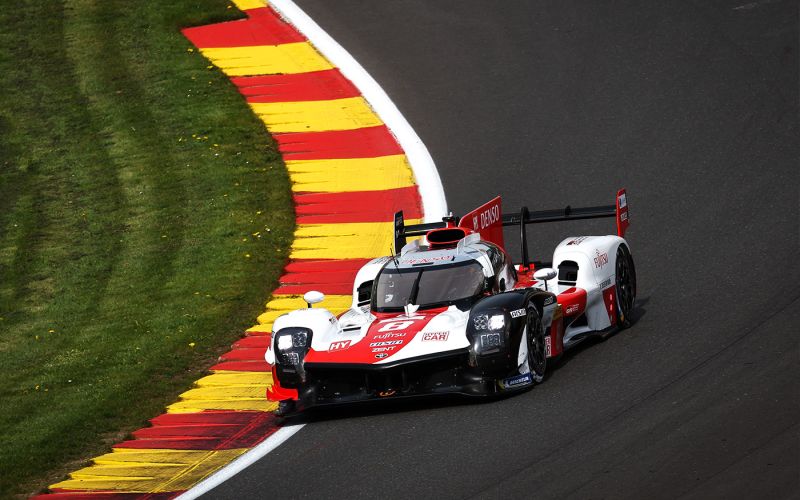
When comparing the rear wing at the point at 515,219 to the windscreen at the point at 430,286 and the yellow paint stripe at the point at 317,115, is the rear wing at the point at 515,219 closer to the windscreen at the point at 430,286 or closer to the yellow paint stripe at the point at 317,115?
the windscreen at the point at 430,286

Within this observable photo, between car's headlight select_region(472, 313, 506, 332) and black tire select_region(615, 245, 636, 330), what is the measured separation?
2132 mm

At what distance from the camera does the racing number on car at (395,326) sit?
35.2 ft

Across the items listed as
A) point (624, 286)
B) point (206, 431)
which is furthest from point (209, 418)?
point (624, 286)

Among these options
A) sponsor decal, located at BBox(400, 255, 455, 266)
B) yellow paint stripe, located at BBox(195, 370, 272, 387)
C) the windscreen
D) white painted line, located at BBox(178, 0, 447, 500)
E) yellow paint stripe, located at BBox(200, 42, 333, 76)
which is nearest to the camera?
the windscreen

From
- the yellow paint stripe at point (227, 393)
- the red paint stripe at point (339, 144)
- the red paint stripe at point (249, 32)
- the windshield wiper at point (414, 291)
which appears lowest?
the yellow paint stripe at point (227, 393)

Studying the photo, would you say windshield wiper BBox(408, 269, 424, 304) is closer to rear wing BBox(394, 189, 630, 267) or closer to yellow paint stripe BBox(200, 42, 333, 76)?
rear wing BBox(394, 189, 630, 267)

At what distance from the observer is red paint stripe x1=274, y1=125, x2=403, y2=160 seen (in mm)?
17109

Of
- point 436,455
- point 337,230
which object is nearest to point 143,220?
point 337,230

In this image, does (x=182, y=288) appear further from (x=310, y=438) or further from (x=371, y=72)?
(x=371, y=72)

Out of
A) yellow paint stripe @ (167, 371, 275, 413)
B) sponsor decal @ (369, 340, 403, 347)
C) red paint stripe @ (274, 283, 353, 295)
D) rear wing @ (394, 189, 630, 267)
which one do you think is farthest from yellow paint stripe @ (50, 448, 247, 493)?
red paint stripe @ (274, 283, 353, 295)

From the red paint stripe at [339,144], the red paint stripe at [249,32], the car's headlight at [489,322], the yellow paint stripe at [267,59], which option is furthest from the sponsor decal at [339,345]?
the red paint stripe at [249,32]

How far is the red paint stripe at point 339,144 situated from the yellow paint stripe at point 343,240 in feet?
6.37

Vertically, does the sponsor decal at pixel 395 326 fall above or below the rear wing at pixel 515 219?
below

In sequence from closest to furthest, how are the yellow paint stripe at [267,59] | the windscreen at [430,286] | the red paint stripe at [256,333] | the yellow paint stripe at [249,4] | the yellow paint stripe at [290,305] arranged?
the windscreen at [430,286] → the red paint stripe at [256,333] → the yellow paint stripe at [290,305] → the yellow paint stripe at [267,59] → the yellow paint stripe at [249,4]
